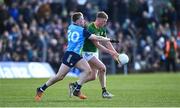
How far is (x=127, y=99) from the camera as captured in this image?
20.4m

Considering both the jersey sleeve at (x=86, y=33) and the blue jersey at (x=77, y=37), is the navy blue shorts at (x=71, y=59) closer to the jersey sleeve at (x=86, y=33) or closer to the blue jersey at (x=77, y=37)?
the blue jersey at (x=77, y=37)

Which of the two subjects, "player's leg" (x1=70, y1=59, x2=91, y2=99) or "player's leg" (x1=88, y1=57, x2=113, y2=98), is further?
"player's leg" (x1=88, y1=57, x2=113, y2=98)

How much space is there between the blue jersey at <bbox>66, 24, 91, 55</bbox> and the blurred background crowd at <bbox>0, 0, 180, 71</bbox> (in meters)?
18.1

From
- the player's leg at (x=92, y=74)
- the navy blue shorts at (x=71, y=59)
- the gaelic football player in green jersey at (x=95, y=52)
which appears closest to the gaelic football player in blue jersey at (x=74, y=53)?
the navy blue shorts at (x=71, y=59)

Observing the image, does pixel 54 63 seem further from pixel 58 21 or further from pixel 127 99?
pixel 127 99

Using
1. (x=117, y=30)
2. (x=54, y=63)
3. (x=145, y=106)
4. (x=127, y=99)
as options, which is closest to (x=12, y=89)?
(x=127, y=99)

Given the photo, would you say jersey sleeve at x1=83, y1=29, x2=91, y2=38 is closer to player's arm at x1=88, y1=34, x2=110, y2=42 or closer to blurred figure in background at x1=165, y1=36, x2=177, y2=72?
player's arm at x1=88, y1=34, x2=110, y2=42

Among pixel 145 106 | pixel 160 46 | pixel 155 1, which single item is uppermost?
pixel 155 1

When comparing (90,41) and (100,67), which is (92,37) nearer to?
(90,41)

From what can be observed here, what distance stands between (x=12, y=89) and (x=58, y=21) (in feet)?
51.4

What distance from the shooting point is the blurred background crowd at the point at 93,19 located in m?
38.9

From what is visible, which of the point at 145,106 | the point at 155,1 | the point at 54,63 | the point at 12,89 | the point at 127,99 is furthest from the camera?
the point at 155,1

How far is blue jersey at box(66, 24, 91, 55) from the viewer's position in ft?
66.1

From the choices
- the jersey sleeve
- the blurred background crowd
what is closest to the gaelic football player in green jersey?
the jersey sleeve
